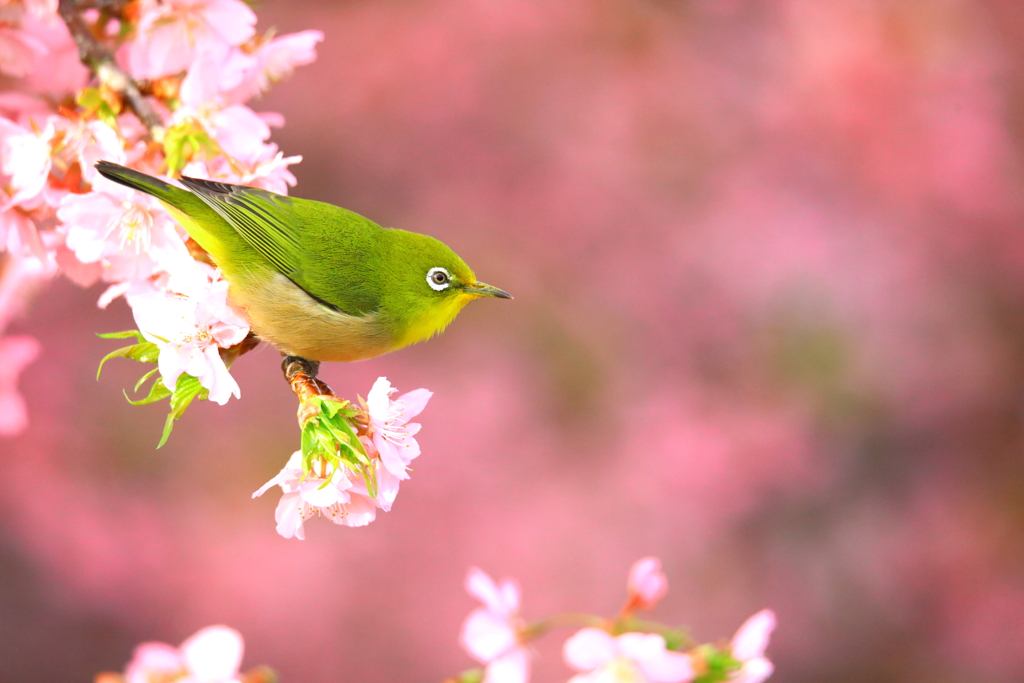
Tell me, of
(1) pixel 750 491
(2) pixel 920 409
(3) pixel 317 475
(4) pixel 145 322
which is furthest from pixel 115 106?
(2) pixel 920 409

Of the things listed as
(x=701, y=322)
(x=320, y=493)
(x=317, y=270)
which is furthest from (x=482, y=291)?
(x=701, y=322)

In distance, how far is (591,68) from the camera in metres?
4.68

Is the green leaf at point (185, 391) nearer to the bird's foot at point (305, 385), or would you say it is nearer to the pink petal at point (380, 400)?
the bird's foot at point (305, 385)

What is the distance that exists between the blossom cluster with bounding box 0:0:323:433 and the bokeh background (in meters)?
2.86

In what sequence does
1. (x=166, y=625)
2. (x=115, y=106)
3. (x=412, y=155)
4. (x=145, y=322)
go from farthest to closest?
1. (x=412, y=155)
2. (x=166, y=625)
3. (x=115, y=106)
4. (x=145, y=322)

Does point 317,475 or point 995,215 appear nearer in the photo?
point 317,475

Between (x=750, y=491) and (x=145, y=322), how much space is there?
397cm

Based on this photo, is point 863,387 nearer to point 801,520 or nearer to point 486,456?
point 801,520

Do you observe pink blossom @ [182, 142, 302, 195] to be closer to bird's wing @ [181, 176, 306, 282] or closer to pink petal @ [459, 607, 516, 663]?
bird's wing @ [181, 176, 306, 282]

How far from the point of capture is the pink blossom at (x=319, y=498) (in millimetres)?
1120

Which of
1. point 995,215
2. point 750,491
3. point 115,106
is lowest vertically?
point 115,106

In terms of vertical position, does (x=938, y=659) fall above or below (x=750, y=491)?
below

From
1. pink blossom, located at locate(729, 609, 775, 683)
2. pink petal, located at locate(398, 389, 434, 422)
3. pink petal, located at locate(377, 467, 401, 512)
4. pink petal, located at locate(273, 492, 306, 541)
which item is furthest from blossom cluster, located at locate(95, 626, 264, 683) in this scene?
pink blossom, located at locate(729, 609, 775, 683)

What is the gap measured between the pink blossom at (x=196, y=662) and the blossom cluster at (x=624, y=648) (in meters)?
0.31
